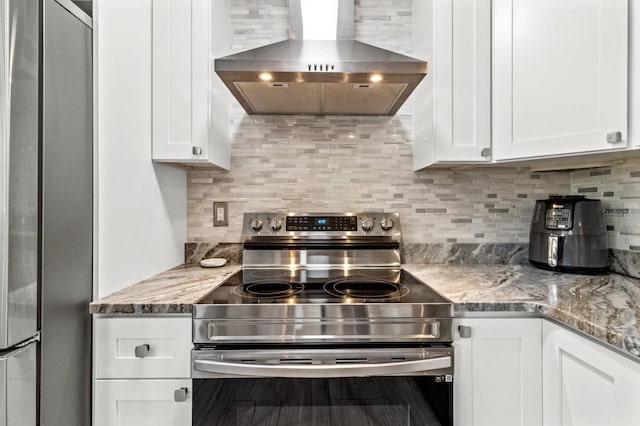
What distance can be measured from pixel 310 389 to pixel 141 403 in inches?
21.9

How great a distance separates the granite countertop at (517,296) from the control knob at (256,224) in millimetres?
265

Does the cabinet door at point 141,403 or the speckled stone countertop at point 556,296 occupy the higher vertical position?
the speckled stone countertop at point 556,296

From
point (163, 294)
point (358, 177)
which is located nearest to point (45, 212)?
point (163, 294)

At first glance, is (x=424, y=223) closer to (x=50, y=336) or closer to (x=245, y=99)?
(x=245, y=99)

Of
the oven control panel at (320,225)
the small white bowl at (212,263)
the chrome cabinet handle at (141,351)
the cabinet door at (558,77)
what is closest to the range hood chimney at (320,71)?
the cabinet door at (558,77)

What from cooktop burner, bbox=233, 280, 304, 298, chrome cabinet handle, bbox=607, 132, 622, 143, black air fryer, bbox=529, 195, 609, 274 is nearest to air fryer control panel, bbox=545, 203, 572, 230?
black air fryer, bbox=529, 195, 609, 274

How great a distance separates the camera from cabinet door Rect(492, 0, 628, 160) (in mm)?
1131

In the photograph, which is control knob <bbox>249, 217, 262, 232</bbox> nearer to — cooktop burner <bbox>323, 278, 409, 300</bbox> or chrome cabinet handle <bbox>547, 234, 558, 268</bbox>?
cooktop burner <bbox>323, 278, 409, 300</bbox>

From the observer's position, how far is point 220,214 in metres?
1.83

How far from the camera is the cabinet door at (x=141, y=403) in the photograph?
1.11 meters

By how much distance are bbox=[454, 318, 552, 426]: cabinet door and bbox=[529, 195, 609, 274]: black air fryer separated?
583mm

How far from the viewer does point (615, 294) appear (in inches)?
46.9

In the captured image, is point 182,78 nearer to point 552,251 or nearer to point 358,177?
point 358,177

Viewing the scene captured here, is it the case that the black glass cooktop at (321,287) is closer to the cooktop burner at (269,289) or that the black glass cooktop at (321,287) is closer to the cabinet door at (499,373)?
the cooktop burner at (269,289)
